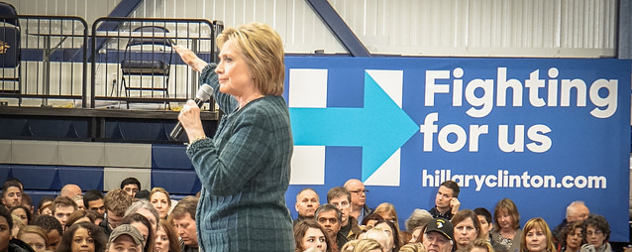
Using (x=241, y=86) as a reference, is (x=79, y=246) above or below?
below

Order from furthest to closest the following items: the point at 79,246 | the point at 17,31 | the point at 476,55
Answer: the point at 476,55 < the point at 17,31 < the point at 79,246

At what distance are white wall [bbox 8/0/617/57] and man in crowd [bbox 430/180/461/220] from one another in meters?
5.11

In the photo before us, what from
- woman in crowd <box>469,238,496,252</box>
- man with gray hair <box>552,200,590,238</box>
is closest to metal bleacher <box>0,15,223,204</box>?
man with gray hair <box>552,200,590,238</box>

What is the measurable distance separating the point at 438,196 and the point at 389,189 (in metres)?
0.55

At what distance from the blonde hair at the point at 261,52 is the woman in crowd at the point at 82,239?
3698 mm

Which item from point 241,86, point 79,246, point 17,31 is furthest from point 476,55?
point 241,86

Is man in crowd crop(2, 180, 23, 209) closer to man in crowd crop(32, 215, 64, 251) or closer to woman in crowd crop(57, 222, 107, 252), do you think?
man in crowd crop(32, 215, 64, 251)

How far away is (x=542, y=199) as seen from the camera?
9086 mm

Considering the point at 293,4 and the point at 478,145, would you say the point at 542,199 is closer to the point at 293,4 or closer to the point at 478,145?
the point at 478,145

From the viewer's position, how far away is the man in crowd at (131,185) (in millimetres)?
9406

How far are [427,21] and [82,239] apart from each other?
859cm

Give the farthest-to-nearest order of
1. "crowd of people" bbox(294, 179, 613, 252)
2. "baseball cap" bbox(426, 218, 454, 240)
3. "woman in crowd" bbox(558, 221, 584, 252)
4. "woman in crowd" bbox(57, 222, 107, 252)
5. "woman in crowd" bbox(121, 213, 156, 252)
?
"woman in crowd" bbox(558, 221, 584, 252)
"baseball cap" bbox(426, 218, 454, 240)
"crowd of people" bbox(294, 179, 613, 252)
"woman in crowd" bbox(57, 222, 107, 252)
"woman in crowd" bbox(121, 213, 156, 252)

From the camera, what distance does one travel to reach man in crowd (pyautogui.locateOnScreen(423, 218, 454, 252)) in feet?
21.4

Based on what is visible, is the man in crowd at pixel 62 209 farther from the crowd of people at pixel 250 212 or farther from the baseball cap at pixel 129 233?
the baseball cap at pixel 129 233
